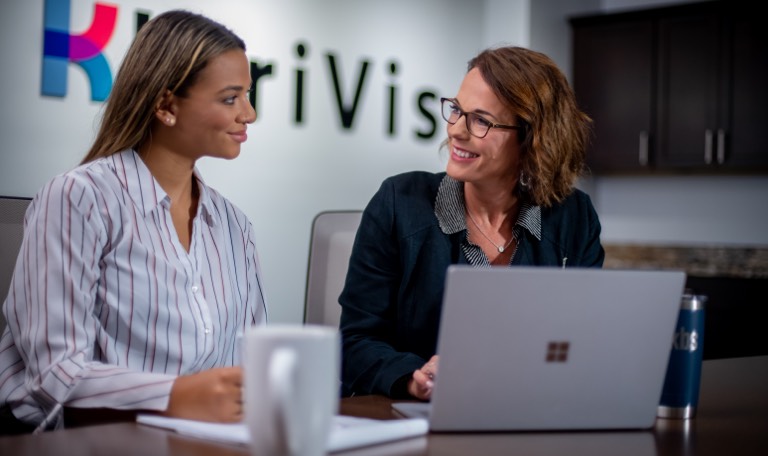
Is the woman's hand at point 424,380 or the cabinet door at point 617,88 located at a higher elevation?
the cabinet door at point 617,88

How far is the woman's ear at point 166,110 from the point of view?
5.24 feet

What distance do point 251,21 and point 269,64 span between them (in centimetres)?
23

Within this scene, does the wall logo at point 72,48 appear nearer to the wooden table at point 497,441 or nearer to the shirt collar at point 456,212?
the shirt collar at point 456,212

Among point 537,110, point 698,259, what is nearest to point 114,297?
point 537,110

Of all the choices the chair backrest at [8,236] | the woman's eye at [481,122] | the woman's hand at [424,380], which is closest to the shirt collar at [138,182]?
the chair backrest at [8,236]

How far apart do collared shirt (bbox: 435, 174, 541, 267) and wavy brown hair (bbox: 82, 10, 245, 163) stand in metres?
0.54

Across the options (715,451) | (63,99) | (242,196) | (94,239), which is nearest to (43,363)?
(94,239)

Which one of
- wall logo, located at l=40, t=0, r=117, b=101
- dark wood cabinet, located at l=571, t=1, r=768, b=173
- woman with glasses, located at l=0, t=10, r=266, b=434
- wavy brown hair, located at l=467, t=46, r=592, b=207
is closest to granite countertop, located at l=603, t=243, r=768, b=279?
dark wood cabinet, located at l=571, t=1, r=768, b=173

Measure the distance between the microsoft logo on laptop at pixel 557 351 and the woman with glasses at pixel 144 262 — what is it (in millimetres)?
373

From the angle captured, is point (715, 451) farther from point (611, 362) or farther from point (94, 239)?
point (94, 239)

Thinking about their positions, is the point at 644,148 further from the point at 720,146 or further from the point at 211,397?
the point at 211,397

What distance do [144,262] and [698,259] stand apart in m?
4.26

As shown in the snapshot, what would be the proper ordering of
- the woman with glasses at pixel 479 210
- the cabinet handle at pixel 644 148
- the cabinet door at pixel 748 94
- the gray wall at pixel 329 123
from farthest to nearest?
1. the cabinet handle at pixel 644 148
2. the cabinet door at pixel 748 94
3. the gray wall at pixel 329 123
4. the woman with glasses at pixel 479 210

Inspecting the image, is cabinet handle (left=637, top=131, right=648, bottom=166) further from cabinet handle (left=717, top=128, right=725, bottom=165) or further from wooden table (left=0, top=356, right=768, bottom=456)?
wooden table (left=0, top=356, right=768, bottom=456)
